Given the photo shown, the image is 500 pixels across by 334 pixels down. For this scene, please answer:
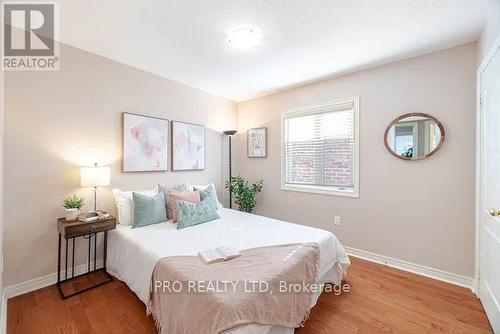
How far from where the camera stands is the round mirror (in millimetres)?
2367

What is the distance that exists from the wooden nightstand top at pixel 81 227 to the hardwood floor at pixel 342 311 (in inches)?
→ 23.0

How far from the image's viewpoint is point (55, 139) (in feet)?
7.37

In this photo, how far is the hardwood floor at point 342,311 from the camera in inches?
65.8

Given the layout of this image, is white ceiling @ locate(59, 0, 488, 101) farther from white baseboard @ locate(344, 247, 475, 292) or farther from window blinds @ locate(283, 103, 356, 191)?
white baseboard @ locate(344, 247, 475, 292)

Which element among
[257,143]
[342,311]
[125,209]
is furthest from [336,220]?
[125,209]

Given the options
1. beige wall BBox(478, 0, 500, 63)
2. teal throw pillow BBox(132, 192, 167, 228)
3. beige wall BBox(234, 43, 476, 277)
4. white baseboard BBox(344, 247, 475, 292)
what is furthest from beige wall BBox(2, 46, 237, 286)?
beige wall BBox(478, 0, 500, 63)

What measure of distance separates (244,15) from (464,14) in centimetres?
182

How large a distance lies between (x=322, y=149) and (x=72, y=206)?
10.5 ft

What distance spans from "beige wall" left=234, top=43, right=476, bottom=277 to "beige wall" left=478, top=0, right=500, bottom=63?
0.21 metres

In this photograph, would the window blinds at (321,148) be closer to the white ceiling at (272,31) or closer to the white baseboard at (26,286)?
the white ceiling at (272,31)

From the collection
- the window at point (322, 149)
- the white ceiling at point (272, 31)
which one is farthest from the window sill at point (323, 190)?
the white ceiling at point (272, 31)

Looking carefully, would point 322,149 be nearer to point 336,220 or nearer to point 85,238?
point 336,220

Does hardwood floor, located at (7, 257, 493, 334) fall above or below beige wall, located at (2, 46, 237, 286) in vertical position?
below

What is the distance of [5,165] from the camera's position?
77.5 inches
